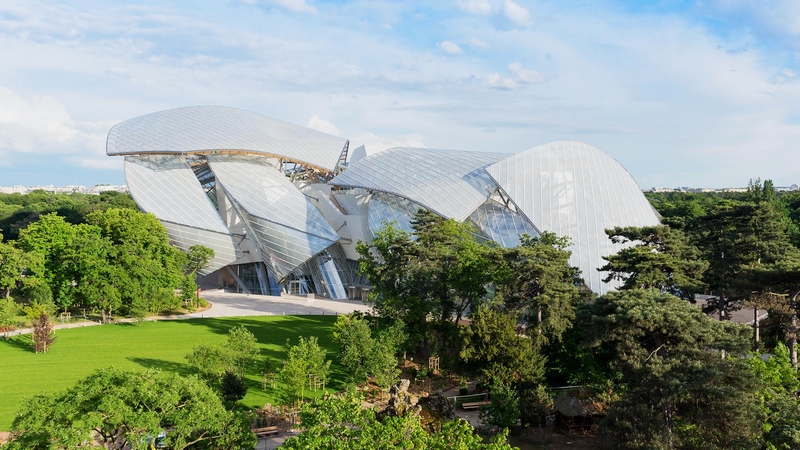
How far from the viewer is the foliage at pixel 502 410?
19.2 m

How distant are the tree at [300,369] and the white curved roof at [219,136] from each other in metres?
31.5

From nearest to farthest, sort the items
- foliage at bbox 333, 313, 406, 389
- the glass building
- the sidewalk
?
foliage at bbox 333, 313, 406, 389
the glass building
the sidewalk

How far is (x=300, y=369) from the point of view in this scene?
20906 mm

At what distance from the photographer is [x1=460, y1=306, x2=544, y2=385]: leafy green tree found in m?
21.5

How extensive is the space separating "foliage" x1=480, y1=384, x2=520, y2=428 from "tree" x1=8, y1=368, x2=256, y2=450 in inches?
351

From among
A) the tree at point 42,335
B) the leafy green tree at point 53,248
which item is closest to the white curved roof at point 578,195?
the tree at point 42,335

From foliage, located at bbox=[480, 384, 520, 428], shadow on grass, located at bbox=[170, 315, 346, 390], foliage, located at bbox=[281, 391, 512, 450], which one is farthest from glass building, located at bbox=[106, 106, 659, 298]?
foliage, located at bbox=[281, 391, 512, 450]

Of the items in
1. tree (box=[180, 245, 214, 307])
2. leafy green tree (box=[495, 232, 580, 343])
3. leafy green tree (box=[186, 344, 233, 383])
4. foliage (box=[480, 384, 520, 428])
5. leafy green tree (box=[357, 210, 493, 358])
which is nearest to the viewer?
foliage (box=[480, 384, 520, 428])

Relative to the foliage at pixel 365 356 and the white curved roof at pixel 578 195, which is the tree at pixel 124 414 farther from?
the white curved roof at pixel 578 195

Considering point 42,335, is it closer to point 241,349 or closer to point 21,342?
point 21,342

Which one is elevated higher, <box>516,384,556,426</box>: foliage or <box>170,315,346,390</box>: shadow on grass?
<box>170,315,346,390</box>: shadow on grass

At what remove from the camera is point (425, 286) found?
27.3 meters

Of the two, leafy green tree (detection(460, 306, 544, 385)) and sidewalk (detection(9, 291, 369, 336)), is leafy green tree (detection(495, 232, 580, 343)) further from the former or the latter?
sidewalk (detection(9, 291, 369, 336))

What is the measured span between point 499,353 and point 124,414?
13443 mm
